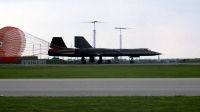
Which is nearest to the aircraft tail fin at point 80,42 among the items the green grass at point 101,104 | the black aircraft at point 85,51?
the black aircraft at point 85,51

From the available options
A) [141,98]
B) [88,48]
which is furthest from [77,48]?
[141,98]

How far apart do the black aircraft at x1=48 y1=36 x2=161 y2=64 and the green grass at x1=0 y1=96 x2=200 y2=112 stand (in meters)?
59.2

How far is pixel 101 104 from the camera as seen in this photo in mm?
12156

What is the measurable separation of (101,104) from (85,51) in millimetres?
61771

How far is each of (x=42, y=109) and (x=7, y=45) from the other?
8.44 metres

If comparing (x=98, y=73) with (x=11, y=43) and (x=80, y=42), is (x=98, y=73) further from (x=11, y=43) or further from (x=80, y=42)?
(x=80, y=42)

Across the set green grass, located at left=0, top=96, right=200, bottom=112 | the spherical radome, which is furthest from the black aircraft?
green grass, located at left=0, top=96, right=200, bottom=112

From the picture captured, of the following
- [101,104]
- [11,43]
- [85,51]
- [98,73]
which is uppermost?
[85,51]

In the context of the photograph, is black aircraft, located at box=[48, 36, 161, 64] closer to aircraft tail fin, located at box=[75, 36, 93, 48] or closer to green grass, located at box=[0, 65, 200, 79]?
aircraft tail fin, located at box=[75, 36, 93, 48]

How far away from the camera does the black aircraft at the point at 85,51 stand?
7362 centimetres

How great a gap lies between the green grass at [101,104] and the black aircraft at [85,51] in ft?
194

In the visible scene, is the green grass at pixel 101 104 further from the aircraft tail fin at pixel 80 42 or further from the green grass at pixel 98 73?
the aircraft tail fin at pixel 80 42

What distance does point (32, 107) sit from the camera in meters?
11.5

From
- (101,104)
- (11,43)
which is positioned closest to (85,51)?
(11,43)
